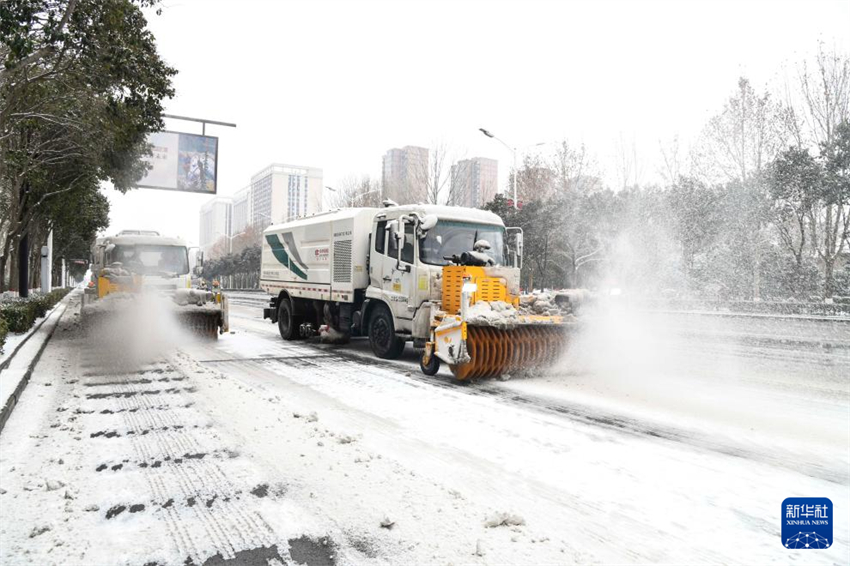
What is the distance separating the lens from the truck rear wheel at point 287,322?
1442 cm

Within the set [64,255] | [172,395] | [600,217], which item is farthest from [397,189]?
[64,255]

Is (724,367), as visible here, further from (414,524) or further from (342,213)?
(414,524)

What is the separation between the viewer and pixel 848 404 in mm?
7426

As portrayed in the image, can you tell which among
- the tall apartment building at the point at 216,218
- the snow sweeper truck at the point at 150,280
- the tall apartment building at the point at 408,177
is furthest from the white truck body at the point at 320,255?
the tall apartment building at the point at 216,218

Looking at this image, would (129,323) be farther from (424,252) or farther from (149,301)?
(424,252)

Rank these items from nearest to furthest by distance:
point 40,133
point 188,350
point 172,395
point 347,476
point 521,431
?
point 347,476
point 521,431
point 172,395
point 188,350
point 40,133

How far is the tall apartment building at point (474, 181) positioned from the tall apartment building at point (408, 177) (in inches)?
74.6

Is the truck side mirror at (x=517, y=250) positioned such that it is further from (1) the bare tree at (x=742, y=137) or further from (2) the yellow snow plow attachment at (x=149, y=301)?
(1) the bare tree at (x=742, y=137)

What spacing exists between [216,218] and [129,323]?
361 feet

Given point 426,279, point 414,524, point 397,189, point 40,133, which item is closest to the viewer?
point 414,524

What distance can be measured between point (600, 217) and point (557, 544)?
2716 centimetres

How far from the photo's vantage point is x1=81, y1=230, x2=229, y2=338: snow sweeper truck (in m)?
12.5

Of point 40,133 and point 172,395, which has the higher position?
point 40,133

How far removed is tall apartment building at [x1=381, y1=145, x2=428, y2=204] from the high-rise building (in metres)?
53.1
